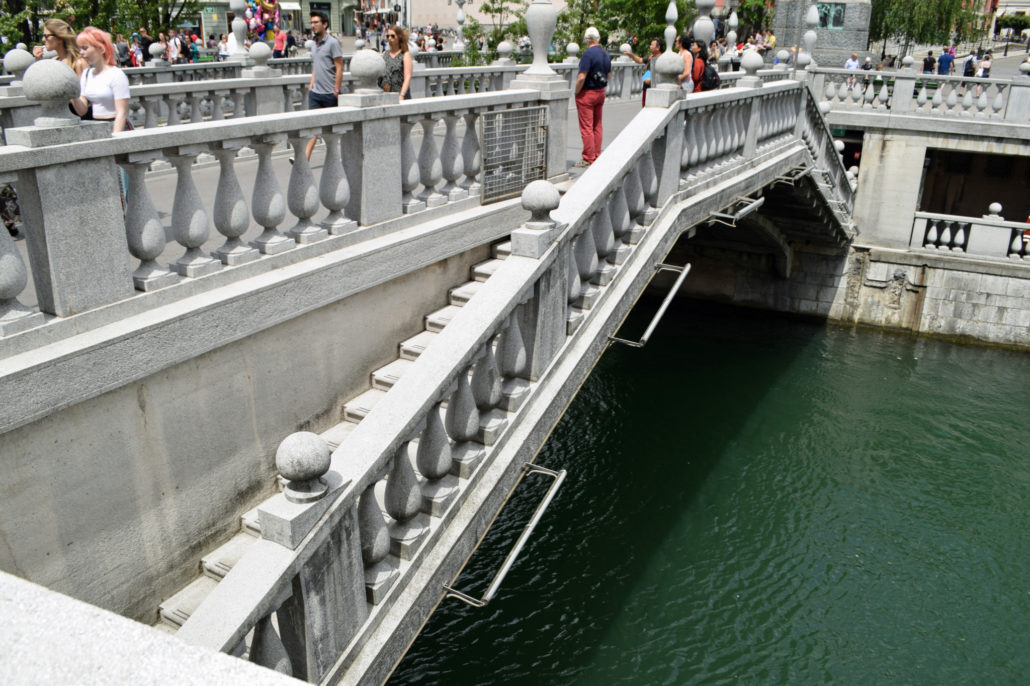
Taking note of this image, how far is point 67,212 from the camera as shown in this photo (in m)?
4.31

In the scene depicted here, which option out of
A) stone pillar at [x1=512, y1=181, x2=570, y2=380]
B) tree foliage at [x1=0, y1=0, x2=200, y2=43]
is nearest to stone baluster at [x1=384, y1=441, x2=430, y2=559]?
stone pillar at [x1=512, y1=181, x2=570, y2=380]

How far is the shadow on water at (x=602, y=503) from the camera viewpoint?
9.00 metres

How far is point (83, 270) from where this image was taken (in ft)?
14.6

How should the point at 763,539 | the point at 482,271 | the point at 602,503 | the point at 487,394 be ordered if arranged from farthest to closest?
the point at 602,503, the point at 763,539, the point at 482,271, the point at 487,394

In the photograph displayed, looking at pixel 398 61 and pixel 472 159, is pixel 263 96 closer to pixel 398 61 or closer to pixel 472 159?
pixel 398 61

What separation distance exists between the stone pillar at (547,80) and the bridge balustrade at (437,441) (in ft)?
3.24

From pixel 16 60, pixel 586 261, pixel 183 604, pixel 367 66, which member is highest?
pixel 367 66

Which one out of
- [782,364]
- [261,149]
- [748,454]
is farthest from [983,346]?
[261,149]

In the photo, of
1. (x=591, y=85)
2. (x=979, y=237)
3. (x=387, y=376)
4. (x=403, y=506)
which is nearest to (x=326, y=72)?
(x=591, y=85)

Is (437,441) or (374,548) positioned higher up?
(437,441)

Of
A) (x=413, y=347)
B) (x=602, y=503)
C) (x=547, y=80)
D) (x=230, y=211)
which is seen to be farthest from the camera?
(x=602, y=503)

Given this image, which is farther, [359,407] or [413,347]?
[413,347]

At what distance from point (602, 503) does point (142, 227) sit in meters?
8.31

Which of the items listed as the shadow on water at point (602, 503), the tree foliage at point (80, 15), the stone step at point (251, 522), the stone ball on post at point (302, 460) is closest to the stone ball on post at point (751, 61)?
the shadow on water at point (602, 503)
